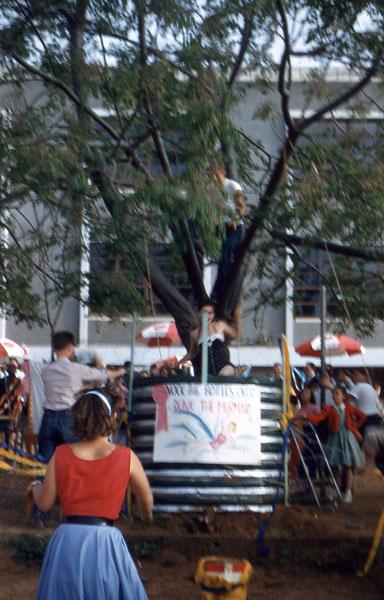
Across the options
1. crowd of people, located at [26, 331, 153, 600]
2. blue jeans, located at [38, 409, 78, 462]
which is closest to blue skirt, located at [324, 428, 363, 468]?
blue jeans, located at [38, 409, 78, 462]

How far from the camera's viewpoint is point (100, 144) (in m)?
12.7

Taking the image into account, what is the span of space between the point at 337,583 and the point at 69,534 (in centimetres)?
409

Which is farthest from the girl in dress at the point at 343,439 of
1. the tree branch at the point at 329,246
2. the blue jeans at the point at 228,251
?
the blue jeans at the point at 228,251

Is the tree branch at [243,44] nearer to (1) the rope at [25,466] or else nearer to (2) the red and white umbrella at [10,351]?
(1) the rope at [25,466]

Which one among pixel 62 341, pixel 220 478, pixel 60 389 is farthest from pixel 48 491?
pixel 62 341

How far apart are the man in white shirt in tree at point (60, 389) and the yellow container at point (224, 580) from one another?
4.06m

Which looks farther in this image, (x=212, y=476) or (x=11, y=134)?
(x=11, y=134)

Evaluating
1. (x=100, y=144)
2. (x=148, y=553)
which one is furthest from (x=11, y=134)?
(x=148, y=553)

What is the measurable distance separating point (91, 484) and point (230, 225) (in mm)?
6047

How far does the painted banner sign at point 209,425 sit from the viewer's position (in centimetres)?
1089

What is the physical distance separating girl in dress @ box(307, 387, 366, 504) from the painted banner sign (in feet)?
8.41

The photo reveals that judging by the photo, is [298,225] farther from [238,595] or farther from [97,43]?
[238,595]

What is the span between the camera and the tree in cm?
1140

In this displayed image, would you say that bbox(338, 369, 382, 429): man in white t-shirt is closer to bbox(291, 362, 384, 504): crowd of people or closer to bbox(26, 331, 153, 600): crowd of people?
bbox(291, 362, 384, 504): crowd of people
